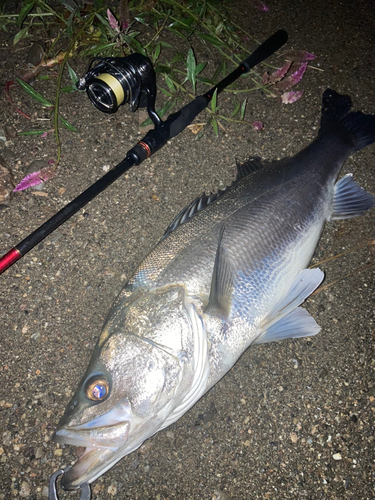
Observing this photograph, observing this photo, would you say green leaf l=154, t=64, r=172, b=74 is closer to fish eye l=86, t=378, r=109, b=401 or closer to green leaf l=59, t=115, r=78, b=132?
green leaf l=59, t=115, r=78, b=132

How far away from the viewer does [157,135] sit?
2.37 m

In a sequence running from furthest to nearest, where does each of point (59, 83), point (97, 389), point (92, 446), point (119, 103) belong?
point (59, 83) < point (119, 103) < point (97, 389) < point (92, 446)

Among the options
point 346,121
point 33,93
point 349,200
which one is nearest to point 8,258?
Result: point 33,93

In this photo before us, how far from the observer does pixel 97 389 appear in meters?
1.69

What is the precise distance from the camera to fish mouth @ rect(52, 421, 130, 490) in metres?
1.57

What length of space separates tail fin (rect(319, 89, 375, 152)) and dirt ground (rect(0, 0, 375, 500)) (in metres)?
0.16

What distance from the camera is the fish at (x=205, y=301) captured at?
64.9 inches

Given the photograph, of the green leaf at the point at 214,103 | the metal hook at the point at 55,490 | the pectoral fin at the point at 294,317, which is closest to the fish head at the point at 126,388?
the metal hook at the point at 55,490

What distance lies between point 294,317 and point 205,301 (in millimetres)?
677

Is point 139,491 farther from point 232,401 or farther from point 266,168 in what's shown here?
point 266,168

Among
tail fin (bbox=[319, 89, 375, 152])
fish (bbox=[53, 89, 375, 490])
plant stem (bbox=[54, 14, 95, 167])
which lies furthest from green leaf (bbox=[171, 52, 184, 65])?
tail fin (bbox=[319, 89, 375, 152])

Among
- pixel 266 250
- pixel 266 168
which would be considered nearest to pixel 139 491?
pixel 266 250

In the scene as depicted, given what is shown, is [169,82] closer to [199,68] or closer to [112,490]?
[199,68]

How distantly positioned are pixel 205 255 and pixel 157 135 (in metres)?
0.99
